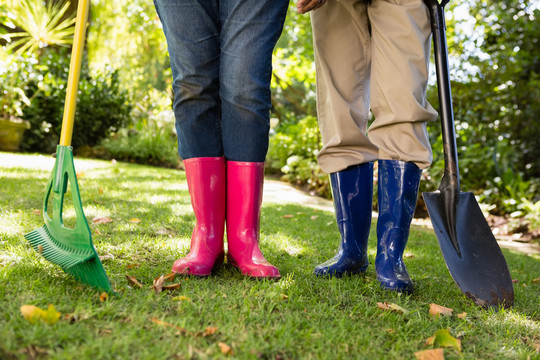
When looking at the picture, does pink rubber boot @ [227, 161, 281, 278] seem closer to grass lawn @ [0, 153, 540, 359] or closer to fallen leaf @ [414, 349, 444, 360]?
grass lawn @ [0, 153, 540, 359]

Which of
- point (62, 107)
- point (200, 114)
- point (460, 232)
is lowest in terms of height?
point (460, 232)

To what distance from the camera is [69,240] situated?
51.6 inches

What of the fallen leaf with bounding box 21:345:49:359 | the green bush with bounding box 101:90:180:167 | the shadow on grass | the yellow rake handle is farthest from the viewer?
the green bush with bounding box 101:90:180:167

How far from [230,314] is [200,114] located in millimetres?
714

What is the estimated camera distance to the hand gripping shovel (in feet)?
4.06

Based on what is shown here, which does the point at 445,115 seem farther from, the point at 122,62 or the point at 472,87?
the point at 122,62

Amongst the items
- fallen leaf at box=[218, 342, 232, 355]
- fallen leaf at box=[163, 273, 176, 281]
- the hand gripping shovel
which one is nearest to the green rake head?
the hand gripping shovel

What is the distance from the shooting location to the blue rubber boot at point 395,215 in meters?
1.60

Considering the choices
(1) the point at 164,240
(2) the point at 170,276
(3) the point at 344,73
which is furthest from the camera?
(1) the point at 164,240

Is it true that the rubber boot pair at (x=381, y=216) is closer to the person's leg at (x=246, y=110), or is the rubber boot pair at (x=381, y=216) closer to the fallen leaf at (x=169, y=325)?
the person's leg at (x=246, y=110)

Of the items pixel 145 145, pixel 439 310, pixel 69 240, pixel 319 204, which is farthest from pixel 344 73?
pixel 145 145

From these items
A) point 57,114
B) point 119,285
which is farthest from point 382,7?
point 57,114

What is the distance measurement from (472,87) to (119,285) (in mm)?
5719

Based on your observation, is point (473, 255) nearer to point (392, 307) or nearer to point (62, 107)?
point (392, 307)
